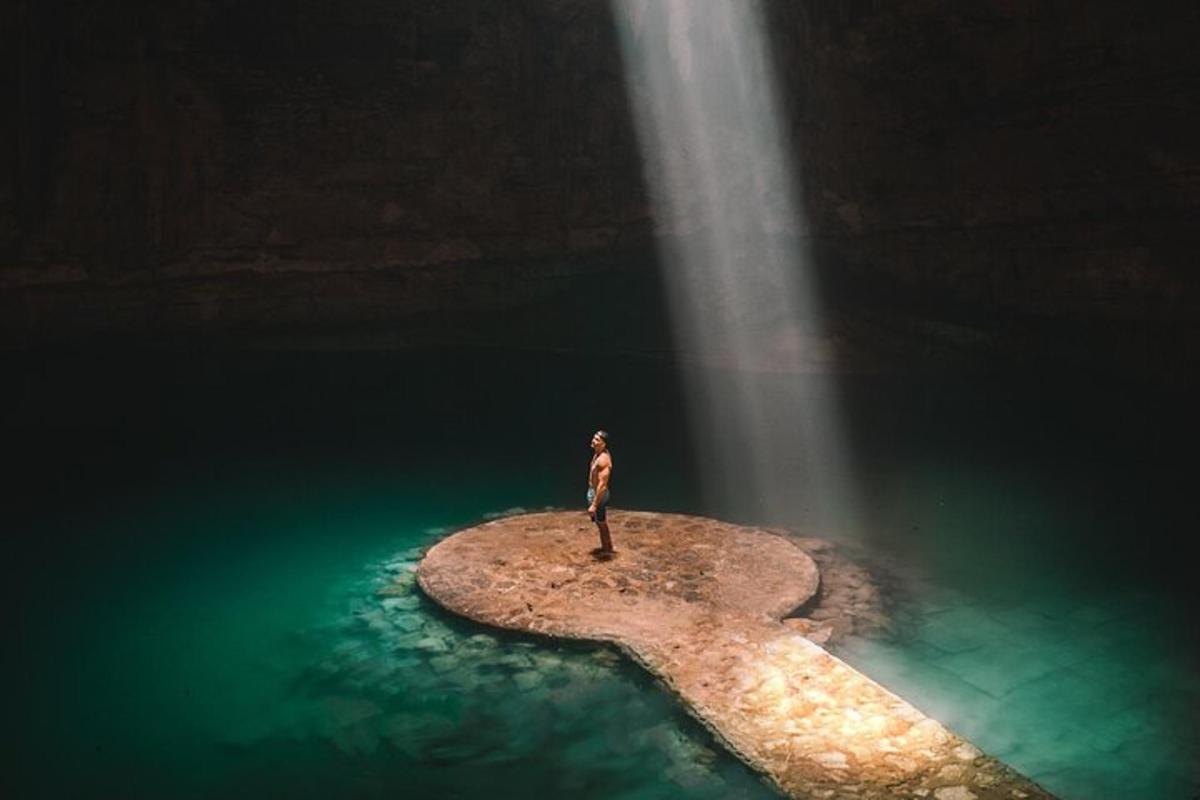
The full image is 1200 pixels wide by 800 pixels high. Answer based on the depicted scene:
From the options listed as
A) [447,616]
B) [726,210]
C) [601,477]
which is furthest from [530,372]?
[447,616]

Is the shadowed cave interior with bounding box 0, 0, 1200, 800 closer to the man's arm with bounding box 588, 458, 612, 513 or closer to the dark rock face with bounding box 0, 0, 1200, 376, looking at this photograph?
the dark rock face with bounding box 0, 0, 1200, 376

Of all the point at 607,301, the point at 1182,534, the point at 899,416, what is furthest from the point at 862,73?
the point at 1182,534

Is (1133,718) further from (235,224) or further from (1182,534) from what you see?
(235,224)

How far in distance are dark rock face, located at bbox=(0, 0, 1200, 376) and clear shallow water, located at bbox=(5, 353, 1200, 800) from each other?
2359mm

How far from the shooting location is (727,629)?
7.86 metres

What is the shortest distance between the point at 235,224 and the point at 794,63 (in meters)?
13.7

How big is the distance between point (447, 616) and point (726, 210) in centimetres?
1724

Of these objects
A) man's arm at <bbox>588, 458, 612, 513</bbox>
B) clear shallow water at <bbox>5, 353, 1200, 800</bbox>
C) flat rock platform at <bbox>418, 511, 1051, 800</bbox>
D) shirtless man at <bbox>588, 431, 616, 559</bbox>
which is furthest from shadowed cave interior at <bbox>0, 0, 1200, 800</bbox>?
man's arm at <bbox>588, 458, 612, 513</bbox>

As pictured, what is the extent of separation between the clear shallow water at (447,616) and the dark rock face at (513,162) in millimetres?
2359

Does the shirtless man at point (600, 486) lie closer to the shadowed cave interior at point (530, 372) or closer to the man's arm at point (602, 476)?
the man's arm at point (602, 476)

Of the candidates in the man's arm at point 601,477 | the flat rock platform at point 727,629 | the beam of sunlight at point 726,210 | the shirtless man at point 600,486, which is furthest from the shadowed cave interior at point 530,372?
the man's arm at point 601,477

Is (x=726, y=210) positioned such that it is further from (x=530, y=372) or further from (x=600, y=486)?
(x=600, y=486)

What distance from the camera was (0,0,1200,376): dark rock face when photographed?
1530 centimetres

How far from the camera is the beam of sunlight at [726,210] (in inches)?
816
